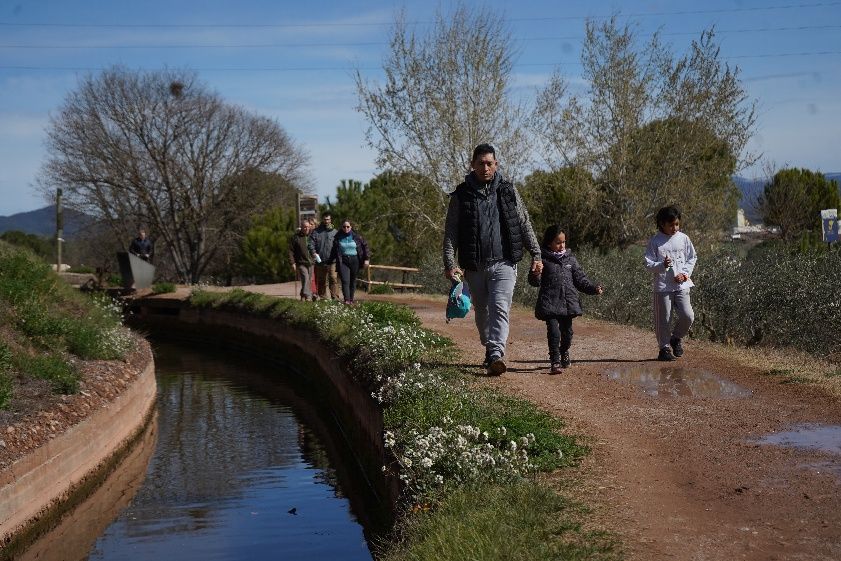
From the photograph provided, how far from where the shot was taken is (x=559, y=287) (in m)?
11.1

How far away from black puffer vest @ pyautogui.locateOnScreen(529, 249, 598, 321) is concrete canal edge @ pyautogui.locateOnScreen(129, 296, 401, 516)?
1.97 meters

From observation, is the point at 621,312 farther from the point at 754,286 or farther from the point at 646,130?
the point at 646,130

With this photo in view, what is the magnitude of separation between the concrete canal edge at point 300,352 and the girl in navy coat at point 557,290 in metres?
1.90

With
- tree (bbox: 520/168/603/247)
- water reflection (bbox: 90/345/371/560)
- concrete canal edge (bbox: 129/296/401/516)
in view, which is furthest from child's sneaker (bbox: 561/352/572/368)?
tree (bbox: 520/168/603/247)

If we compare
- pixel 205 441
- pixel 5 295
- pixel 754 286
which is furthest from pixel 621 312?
pixel 5 295

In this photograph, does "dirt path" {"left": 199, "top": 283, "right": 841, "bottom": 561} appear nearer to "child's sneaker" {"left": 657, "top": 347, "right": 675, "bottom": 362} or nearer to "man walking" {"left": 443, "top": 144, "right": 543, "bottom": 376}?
"child's sneaker" {"left": 657, "top": 347, "right": 675, "bottom": 362}

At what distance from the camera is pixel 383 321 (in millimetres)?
16047

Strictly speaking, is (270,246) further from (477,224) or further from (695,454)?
(695,454)

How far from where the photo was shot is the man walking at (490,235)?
1023cm

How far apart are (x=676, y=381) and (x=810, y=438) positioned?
2.74 metres

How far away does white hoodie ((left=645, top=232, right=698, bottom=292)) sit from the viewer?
11.5 meters

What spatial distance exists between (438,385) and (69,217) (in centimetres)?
4659

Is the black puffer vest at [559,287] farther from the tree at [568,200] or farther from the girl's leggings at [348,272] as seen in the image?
the tree at [568,200]

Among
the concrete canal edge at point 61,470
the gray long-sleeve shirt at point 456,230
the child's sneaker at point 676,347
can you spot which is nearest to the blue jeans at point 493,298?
the gray long-sleeve shirt at point 456,230
